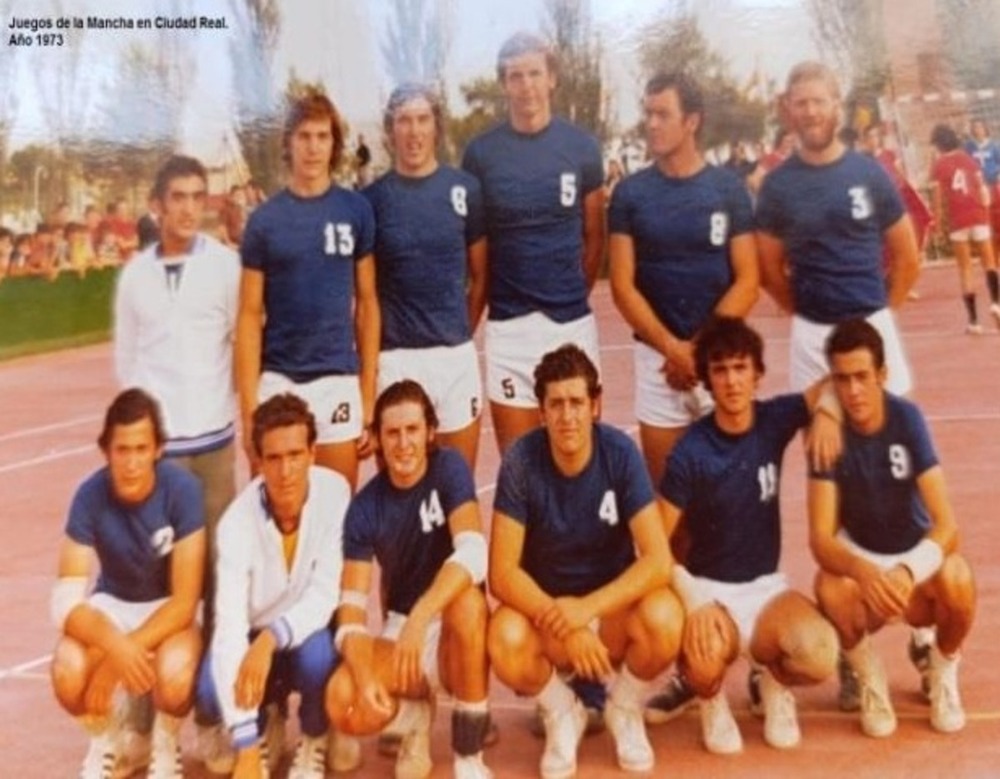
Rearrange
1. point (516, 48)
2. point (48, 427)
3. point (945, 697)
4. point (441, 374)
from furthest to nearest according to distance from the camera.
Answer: point (48, 427)
point (441, 374)
point (516, 48)
point (945, 697)

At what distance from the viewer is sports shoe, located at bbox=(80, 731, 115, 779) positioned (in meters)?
3.75

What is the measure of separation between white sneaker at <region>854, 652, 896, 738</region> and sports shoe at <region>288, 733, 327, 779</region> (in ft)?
4.04

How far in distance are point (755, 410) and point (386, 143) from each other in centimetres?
107

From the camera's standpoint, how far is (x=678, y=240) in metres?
3.94

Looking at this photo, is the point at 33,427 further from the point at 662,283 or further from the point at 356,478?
the point at 662,283

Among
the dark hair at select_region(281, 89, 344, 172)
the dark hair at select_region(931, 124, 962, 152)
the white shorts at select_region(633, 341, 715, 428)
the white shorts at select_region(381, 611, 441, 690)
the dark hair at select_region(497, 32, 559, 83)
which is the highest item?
the dark hair at select_region(497, 32, 559, 83)

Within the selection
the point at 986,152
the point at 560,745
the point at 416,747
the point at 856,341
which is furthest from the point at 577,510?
the point at 986,152

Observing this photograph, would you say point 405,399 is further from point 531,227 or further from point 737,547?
point 737,547

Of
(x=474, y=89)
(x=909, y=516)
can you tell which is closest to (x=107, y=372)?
(x=474, y=89)

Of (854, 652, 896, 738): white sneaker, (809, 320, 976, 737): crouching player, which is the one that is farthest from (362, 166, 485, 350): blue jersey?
(854, 652, 896, 738): white sneaker

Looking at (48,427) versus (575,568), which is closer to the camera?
(575,568)

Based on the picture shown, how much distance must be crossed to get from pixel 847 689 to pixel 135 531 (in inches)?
67.3

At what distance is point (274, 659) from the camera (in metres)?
3.71

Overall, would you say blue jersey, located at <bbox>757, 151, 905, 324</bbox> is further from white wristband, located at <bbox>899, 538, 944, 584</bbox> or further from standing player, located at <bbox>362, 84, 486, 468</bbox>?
standing player, located at <bbox>362, 84, 486, 468</bbox>
